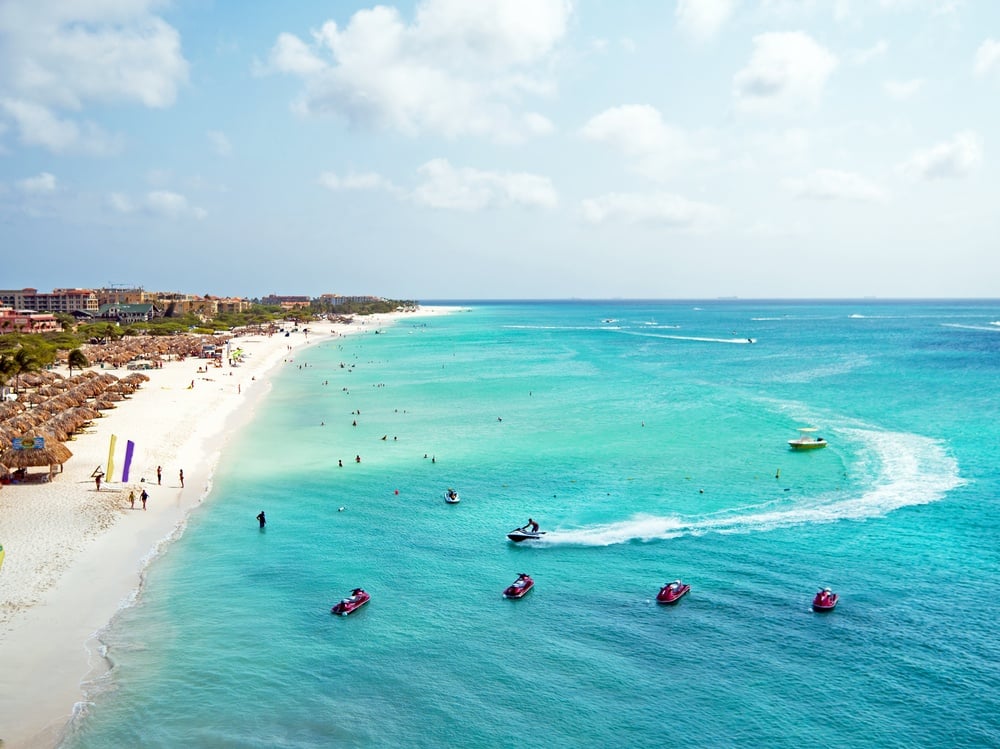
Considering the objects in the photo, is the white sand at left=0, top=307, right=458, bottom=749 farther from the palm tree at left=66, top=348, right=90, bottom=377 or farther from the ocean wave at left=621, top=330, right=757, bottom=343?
the ocean wave at left=621, top=330, right=757, bottom=343

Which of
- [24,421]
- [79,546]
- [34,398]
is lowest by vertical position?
[79,546]

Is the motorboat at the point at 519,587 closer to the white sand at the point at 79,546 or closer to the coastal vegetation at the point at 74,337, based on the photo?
the white sand at the point at 79,546

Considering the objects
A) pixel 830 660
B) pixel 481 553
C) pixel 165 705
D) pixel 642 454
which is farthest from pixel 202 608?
pixel 642 454

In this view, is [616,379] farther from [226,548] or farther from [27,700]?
[27,700]

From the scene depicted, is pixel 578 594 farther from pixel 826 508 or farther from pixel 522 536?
pixel 826 508

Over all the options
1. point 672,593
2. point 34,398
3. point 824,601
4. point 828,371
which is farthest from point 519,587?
point 828,371

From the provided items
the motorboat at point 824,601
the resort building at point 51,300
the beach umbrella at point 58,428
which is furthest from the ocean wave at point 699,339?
the resort building at point 51,300

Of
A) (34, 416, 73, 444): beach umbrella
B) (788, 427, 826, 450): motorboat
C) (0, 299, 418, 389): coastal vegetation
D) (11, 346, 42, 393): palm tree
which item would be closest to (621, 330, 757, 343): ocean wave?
(0, 299, 418, 389): coastal vegetation
